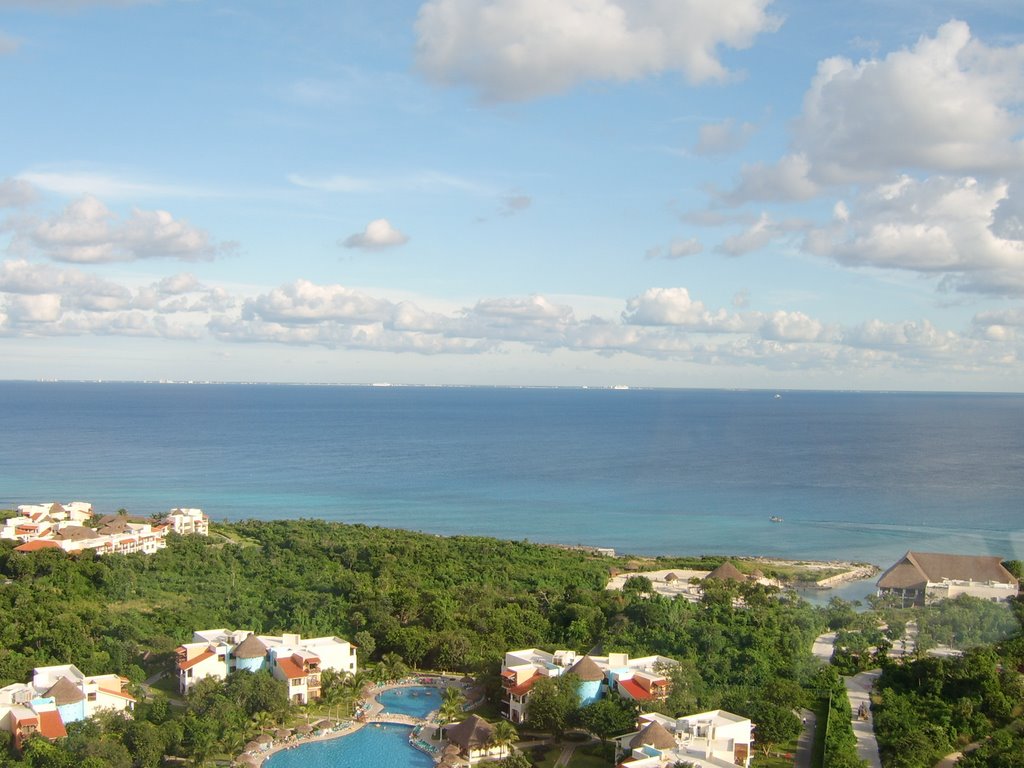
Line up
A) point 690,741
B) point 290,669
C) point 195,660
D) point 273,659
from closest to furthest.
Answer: point 690,741
point 290,669
point 195,660
point 273,659

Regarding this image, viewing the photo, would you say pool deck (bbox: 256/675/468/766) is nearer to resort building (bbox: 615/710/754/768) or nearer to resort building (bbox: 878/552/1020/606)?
resort building (bbox: 615/710/754/768)

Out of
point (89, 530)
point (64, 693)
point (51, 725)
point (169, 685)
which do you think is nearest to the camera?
point (51, 725)

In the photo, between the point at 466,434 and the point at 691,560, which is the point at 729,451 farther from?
the point at 691,560

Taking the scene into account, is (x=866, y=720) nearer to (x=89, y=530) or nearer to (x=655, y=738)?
(x=655, y=738)

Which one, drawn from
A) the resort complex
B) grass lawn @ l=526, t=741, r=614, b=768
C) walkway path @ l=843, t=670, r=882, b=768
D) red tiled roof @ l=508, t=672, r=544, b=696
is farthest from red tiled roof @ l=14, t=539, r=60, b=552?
walkway path @ l=843, t=670, r=882, b=768

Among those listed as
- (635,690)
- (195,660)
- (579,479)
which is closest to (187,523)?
(195,660)

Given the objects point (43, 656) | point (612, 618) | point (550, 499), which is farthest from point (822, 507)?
point (43, 656)
